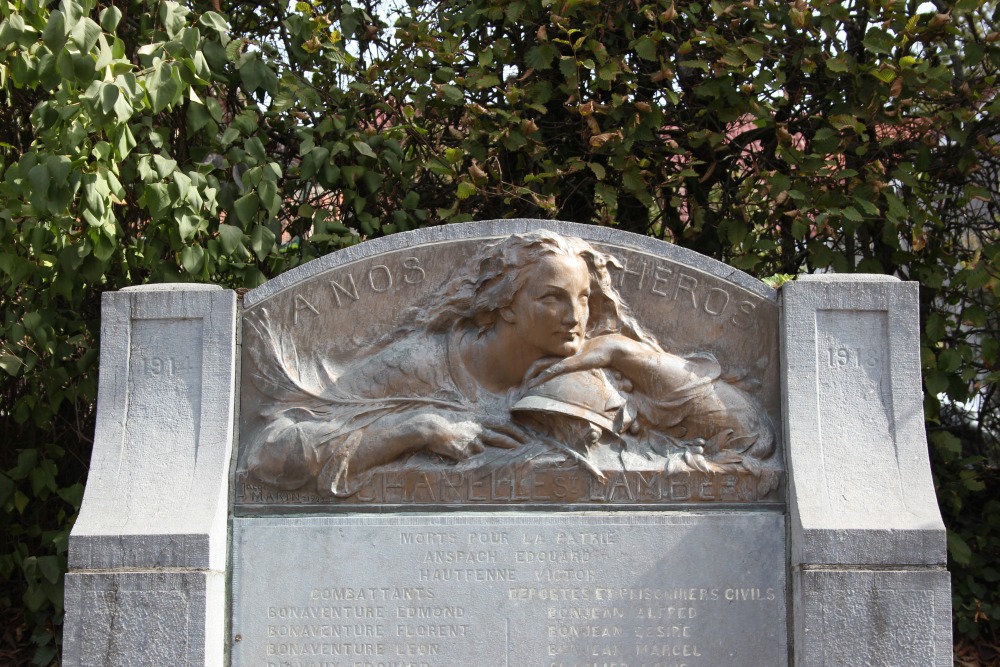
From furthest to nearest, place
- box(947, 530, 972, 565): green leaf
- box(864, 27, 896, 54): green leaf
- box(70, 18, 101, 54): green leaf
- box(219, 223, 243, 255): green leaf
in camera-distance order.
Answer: box(864, 27, 896, 54): green leaf < box(947, 530, 972, 565): green leaf < box(219, 223, 243, 255): green leaf < box(70, 18, 101, 54): green leaf

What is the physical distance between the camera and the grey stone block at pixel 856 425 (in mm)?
4379

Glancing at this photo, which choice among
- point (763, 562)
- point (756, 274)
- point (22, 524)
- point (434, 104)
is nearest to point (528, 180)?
point (434, 104)

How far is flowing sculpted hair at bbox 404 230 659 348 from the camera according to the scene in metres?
4.78

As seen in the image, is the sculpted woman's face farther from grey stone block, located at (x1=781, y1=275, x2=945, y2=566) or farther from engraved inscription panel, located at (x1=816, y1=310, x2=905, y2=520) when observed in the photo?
engraved inscription panel, located at (x1=816, y1=310, x2=905, y2=520)

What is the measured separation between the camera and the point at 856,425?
183 inches

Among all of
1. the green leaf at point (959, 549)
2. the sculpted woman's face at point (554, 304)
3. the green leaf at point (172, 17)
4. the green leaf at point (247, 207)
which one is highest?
the green leaf at point (172, 17)

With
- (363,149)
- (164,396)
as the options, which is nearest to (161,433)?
(164,396)

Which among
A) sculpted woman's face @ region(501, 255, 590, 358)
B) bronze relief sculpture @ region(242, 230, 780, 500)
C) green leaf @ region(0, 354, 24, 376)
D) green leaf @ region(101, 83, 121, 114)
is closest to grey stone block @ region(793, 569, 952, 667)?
bronze relief sculpture @ region(242, 230, 780, 500)

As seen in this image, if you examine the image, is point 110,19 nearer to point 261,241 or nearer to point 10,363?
point 261,241

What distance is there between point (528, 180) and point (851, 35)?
A: 1943 millimetres

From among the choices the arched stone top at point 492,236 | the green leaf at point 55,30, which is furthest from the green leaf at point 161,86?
the arched stone top at point 492,236

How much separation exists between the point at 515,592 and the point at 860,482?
4.30 feet

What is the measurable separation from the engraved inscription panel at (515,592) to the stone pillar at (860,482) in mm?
233

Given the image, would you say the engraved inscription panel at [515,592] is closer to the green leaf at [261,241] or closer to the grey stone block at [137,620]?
the grey stone block at [137,620]
